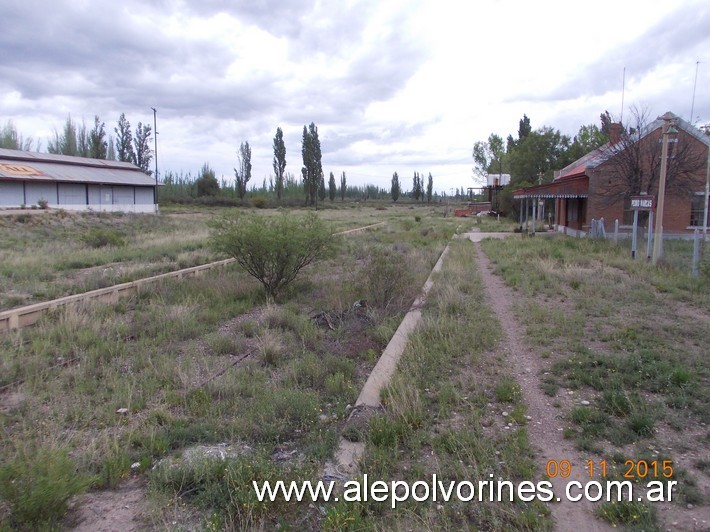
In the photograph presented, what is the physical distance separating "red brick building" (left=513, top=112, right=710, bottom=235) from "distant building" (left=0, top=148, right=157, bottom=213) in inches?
1442

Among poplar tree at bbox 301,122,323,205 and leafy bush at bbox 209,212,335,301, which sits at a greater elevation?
poplar tree at bbox 301,122,323,205

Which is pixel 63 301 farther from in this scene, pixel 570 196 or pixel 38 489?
pixel 570 196

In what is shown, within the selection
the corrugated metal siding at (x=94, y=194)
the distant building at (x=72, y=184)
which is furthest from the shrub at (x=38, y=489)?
the corrugated metal siding at (x=94, y=194)

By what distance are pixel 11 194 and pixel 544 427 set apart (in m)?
44.0

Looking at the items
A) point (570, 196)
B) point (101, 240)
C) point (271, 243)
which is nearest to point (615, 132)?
point (570, 196)

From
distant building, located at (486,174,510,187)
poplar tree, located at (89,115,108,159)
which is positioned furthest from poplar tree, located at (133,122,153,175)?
distant building, located at (486,174,510,187)

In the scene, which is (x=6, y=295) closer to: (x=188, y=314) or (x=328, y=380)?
(x=188, y=314)

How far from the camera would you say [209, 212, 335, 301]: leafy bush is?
37.4ft

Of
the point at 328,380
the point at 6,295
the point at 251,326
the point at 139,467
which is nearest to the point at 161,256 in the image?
the point at 6,295

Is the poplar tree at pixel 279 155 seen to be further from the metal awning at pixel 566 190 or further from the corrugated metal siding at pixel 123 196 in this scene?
the metal awning at pixel 566 190

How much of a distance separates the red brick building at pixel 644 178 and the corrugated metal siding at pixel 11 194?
37793 mm

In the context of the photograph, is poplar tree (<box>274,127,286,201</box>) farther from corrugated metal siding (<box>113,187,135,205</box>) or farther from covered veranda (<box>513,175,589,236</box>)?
covered veranda (<box>513,175,589,236</box>)

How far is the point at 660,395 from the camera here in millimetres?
5301

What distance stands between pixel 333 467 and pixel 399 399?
1322 mm
